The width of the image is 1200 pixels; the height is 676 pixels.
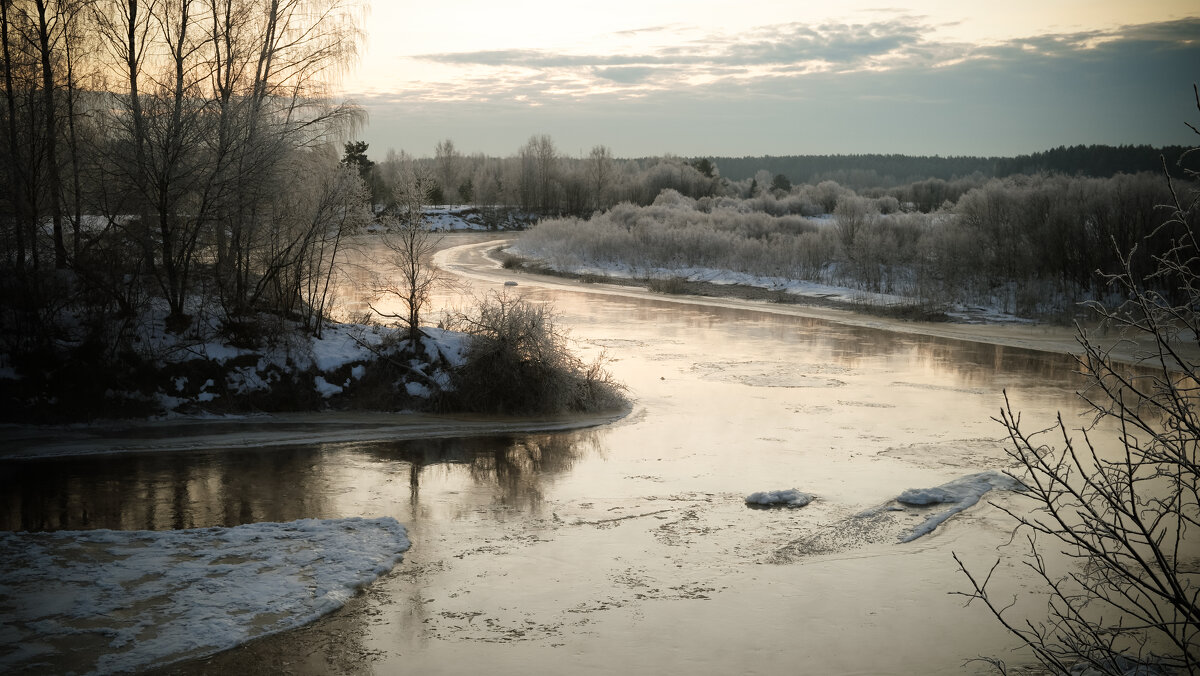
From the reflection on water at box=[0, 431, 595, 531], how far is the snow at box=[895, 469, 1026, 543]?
4.92 metres

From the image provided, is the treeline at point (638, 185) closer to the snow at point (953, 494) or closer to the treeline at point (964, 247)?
the treeline at point (964, 247)

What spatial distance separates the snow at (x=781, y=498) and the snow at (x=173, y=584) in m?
4.56

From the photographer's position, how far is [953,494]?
40.2 ft

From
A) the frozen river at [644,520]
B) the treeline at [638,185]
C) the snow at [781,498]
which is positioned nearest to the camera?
the frozen river at [644,520]

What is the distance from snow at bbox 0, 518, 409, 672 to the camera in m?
7.84

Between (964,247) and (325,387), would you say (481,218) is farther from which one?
(325,387)

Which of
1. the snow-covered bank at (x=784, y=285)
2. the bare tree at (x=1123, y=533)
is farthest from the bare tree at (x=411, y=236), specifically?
the snow-covered bank at (x=784, y=285)

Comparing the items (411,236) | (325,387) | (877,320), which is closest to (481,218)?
(877,320)

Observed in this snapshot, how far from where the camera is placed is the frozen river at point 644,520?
8.15 m

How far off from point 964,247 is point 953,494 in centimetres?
2524

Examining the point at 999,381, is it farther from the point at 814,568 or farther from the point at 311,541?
the point at 311,541

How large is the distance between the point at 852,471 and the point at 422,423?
764cm

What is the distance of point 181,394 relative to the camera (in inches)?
640

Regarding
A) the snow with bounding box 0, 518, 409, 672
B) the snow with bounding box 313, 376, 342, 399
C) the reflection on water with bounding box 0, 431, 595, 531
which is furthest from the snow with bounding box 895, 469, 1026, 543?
the snow with bounding box 313, 376, 342, 399
